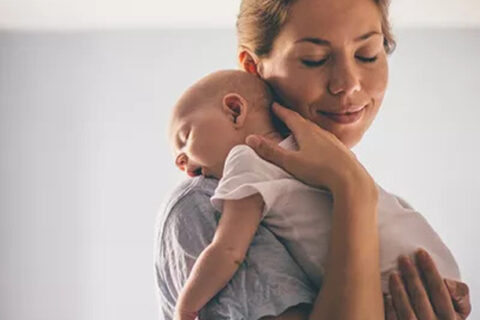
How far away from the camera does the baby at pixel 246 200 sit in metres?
0.77

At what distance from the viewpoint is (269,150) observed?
84 centimetres

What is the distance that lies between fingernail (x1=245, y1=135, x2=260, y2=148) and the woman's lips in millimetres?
106

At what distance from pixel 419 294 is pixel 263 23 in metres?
0.38

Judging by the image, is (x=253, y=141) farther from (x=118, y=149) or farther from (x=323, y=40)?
(x=118, y=149)

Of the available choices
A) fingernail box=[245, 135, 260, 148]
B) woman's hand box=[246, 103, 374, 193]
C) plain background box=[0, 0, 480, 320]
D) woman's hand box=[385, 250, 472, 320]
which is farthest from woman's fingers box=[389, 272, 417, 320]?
plain background box=[0, 0, 480, 320]

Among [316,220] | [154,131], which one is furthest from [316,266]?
[154,131]

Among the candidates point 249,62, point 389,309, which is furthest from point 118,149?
point 389,309

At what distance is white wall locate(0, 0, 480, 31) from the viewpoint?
2.97m

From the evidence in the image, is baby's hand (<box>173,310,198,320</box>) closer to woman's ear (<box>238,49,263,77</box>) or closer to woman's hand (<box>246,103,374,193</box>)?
woman's hand (<box>246,103,374,193</box>)

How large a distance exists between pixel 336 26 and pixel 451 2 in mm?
2301

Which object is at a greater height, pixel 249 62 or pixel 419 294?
pixel 249 62

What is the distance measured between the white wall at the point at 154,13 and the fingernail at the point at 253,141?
218 centimetres

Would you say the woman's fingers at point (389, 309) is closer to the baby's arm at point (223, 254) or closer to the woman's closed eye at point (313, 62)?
the baby's arm at point (223, 254)

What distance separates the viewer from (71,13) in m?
3.05
